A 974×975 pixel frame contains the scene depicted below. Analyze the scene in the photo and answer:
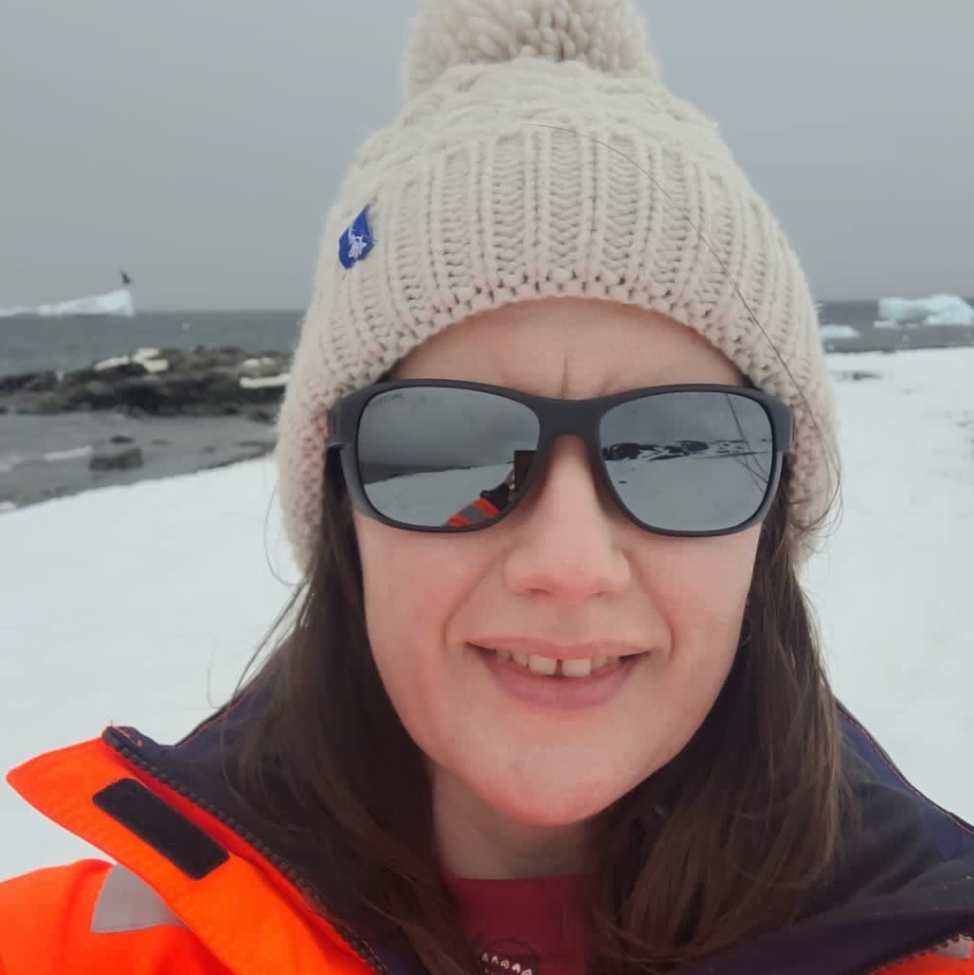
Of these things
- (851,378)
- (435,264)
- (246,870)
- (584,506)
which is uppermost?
(435,264)

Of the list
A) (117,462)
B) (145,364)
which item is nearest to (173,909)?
(117,462)

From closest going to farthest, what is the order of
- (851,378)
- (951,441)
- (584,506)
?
(584,506) → (951,441) → (851,378)

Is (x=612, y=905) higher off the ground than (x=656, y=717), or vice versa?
(x=656, y=717)

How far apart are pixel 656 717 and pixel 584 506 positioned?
0.97 feet

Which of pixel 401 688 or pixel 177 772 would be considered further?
pixel 177 772

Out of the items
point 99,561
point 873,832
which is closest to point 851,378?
point 99,561

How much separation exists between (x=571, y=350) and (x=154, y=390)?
19150mm

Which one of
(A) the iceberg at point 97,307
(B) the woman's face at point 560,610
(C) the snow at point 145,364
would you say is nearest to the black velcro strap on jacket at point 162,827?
(B) the woman's face at point 560,610

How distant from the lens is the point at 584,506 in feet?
3.25

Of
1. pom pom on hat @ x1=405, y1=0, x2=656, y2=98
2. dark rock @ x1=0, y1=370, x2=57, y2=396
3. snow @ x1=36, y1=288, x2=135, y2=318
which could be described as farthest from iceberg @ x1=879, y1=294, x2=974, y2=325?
snow @ x1=36, y1=288, x2=135, y2=318

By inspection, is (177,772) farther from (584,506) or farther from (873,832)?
(873,832)

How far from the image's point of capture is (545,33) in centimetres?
131

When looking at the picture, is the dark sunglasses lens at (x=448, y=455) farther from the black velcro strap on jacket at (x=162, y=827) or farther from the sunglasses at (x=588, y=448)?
the black velcro strap on jacket at (x=162, y=827)

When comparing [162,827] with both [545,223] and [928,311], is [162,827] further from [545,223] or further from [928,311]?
[928,311]
